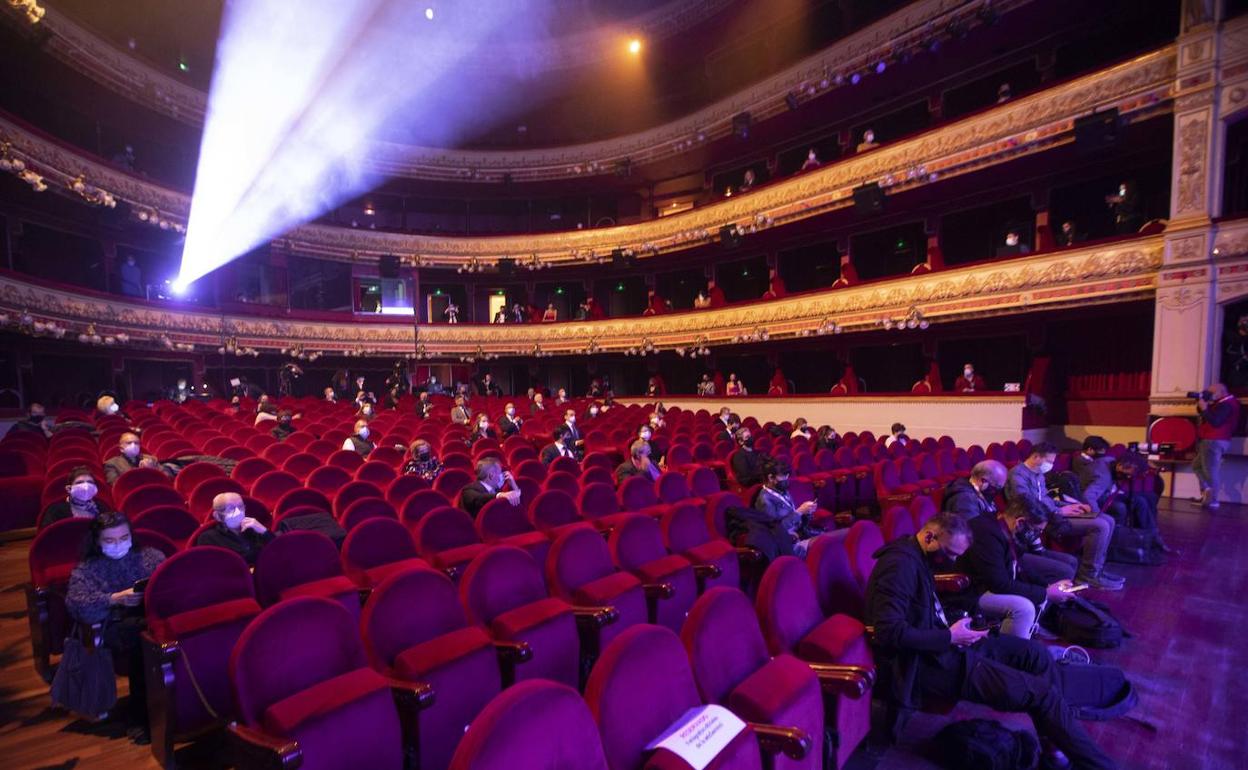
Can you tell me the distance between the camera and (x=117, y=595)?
244 cm

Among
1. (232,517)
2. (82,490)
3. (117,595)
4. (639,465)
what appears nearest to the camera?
(117,595)

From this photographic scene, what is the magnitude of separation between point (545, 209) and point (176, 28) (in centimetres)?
1023

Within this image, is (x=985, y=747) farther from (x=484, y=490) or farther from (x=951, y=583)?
(x=484, y=490)

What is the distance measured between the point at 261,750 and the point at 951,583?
285 cm

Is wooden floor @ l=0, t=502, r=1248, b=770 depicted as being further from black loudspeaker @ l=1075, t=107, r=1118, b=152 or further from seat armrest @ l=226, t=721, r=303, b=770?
black loudspeaker @ l=1075, t=107, r=1118, b=152

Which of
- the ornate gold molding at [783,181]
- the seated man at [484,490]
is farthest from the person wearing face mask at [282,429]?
the ornate gold molding at [783,181]

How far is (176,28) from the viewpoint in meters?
13.0

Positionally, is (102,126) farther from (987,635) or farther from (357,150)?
(987,635)

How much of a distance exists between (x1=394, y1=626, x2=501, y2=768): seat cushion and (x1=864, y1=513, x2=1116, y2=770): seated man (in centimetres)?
152

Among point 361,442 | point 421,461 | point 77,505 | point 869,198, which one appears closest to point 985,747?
point 421,461

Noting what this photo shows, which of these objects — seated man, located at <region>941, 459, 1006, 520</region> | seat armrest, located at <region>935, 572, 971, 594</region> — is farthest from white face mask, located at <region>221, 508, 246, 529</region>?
seated man, located at <region>941, 459, 1006, 520</region>

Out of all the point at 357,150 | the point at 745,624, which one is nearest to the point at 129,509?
the point at 745,624

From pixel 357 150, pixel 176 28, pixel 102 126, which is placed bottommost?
pixel 102 126

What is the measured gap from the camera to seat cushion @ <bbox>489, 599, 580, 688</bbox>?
2250 mm
